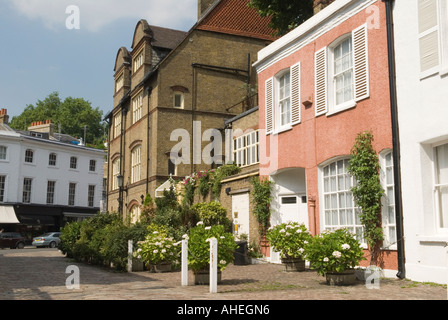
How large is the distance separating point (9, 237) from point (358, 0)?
108 ft

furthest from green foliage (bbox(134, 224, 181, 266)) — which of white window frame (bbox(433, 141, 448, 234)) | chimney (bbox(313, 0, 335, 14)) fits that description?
chimney (bbox(313, 0, 335, 14))

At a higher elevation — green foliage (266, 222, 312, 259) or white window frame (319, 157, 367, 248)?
white window frame (319, 157, 367, 248)

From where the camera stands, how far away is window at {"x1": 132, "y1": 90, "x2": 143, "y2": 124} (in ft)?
102

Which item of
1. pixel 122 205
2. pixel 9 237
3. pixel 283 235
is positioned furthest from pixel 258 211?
pixel 9 237

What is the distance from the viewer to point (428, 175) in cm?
1012

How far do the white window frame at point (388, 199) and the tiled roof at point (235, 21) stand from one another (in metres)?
19.2

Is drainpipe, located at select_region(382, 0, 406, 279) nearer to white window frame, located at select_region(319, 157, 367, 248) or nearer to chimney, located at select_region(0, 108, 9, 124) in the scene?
white window frame, located at select_region(319, 157, 367, 248)

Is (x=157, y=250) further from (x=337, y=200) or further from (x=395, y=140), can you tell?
(x=395, y=140)

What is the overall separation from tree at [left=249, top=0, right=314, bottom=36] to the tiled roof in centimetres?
671

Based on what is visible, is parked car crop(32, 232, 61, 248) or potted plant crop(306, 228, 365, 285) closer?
potted plant crop(306, 228, 365, 285)

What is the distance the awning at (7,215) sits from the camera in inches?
1576

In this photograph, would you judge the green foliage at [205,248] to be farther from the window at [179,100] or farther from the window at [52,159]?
the window at [52,159]

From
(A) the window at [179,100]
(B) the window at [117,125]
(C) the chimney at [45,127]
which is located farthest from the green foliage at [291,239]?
(C) the chimney at [45,127]
